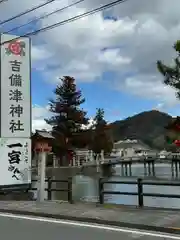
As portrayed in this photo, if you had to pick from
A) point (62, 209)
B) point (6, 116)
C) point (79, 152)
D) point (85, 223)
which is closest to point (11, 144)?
point (6, 116)

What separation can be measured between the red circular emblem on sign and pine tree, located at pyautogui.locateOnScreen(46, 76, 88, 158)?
67199 millimetres

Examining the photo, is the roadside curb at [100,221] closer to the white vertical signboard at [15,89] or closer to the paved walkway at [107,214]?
the paved walkway at [107,214]

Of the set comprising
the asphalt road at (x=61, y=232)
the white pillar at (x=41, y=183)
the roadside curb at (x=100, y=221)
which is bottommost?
the asphalt road at (x=61, y=232)

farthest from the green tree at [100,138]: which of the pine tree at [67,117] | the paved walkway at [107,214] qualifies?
the paved walkway at [107,214]

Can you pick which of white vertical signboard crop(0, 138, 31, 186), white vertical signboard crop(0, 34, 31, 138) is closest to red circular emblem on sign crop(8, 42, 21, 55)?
white vertical signboard crop(0, 34, 31, 138)

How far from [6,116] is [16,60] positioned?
97.6 inches

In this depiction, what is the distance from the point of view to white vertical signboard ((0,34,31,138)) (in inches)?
707

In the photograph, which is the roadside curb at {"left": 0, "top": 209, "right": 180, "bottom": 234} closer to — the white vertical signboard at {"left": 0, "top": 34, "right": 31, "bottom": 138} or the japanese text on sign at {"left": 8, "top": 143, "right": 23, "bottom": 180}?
the japanese text on sign at {"left": 8, "top": 143, "right": 23, "bottom": 180}

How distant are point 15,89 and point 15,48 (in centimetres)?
179

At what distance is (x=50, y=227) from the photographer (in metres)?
10.8

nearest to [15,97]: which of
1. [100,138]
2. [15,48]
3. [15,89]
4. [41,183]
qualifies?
[15,89]

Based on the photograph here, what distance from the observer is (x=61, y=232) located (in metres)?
10.1

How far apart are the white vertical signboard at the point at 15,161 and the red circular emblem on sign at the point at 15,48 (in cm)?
371

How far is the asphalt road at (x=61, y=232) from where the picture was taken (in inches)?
366
